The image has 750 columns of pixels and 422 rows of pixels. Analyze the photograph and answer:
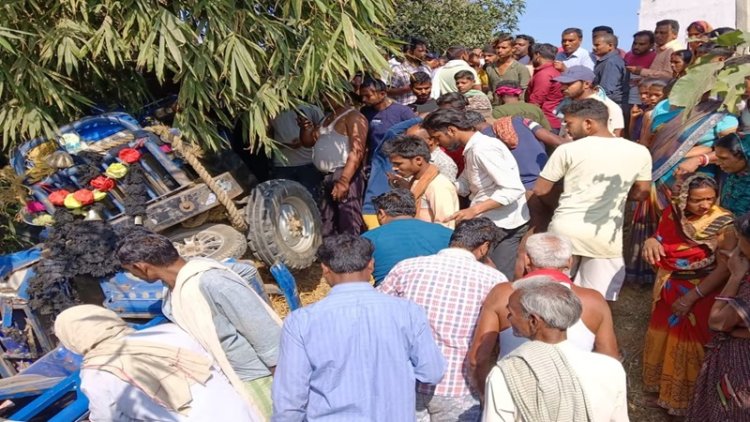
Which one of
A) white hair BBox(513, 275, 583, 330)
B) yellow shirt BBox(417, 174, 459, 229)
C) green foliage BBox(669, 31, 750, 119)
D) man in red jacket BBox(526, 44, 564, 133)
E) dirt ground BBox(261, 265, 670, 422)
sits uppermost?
man in red jacket BBox(526, 44, 564, 133)

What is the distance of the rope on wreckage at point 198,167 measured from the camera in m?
4.93

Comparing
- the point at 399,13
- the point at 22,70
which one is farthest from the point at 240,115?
the point at 399,13

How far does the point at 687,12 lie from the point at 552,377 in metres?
10.4

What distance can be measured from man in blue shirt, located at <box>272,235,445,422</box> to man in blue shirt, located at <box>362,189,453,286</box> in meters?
0.94

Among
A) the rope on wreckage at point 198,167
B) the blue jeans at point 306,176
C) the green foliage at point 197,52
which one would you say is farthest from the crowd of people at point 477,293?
the rope on wreckage at point 198,167

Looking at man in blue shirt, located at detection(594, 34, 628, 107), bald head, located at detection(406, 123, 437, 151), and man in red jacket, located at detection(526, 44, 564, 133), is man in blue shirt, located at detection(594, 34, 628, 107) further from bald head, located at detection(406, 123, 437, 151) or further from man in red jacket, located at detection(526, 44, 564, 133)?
bald head, located at detection(406, 123, 437, 151)

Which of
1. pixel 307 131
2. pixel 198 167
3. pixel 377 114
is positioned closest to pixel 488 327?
pixel 198 167

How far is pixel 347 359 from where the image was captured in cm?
243

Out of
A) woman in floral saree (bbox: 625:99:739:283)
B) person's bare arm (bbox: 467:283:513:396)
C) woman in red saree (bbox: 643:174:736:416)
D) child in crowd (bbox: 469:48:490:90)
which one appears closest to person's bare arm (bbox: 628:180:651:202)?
woman in red saree (bbox: 643:174:736:416)

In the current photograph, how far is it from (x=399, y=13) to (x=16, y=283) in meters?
8.36

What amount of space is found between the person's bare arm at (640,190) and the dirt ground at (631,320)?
130 cm

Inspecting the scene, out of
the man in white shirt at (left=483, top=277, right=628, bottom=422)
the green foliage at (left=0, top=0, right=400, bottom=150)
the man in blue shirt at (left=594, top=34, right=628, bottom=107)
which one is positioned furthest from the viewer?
the man in blue shirt at (left=594, top=34, right=628, bottom=107)

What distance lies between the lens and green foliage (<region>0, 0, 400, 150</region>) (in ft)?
15.4

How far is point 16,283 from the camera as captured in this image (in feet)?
14.9
